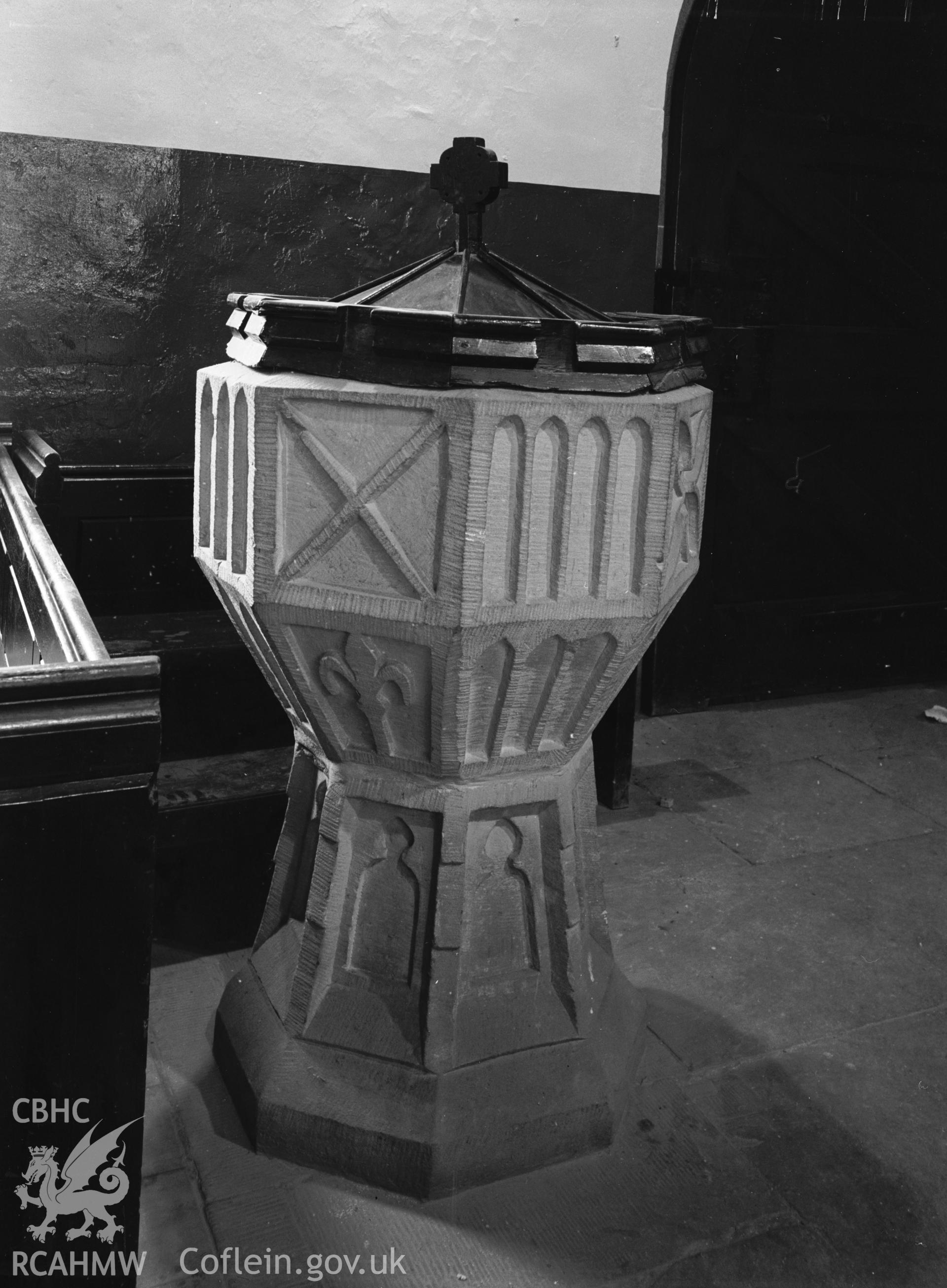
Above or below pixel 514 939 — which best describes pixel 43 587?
above

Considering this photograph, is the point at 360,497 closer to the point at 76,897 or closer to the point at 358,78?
the point at 76,897

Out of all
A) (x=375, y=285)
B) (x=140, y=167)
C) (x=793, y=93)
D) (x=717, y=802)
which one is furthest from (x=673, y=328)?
(x=793, y=93)

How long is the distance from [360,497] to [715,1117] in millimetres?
1195

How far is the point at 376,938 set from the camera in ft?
6.21

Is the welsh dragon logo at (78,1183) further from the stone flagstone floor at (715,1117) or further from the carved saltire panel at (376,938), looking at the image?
the carved saltire panel at (376,938)

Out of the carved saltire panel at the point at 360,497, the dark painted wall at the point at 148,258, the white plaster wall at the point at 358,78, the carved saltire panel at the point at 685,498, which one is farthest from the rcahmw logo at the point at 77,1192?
the white plaster wall at the point at 358,78

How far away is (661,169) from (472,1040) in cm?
254

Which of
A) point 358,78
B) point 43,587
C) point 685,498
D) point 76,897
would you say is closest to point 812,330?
point 358,78

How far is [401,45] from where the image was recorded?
9.46 ft

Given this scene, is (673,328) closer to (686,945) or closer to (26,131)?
(686,945)

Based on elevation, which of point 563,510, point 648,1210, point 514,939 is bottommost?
point 648,1210

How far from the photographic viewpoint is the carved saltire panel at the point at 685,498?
174 cm

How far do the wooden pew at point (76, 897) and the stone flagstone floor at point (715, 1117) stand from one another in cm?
63

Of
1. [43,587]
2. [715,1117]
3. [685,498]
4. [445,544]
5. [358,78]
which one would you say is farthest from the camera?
[358,78]
